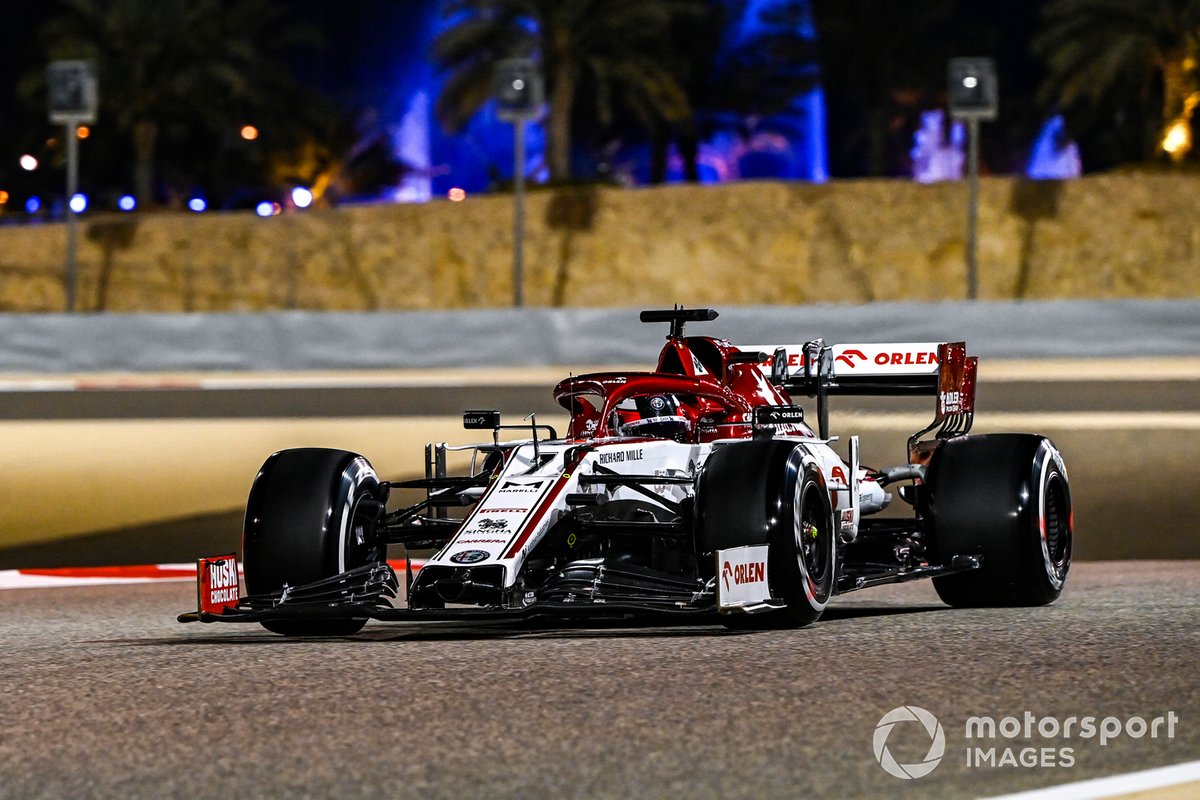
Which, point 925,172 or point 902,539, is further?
point 925,172

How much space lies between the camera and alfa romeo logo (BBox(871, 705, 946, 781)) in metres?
5.02

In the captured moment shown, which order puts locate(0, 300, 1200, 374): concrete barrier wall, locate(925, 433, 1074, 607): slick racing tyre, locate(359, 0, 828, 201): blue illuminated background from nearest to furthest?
1. locate(925, 433, 1074, 607): slick racing tyre
2. locate(0, 300, 1200, 374): concrete barrier wall
3. locate(359, 0, 828, 201): blue illuminated background

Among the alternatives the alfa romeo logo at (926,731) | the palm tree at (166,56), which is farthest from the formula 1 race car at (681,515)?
the palm tree at (166,56)


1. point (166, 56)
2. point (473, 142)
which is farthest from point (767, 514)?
point (473, 142)

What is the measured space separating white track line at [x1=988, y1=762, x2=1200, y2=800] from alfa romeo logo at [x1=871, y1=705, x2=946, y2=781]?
35 cm

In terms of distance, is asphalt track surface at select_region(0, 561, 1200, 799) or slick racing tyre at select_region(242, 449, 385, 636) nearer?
asphalt track surface at select_region(0, 561, 1200, 799)

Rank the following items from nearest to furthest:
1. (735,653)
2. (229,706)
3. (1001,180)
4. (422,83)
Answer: (229,706), (735,653), (1001,180), (422,83)

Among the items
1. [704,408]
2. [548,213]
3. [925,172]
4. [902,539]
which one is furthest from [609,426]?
[925,172]

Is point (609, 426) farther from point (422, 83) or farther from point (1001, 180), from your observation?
point (422, 83)

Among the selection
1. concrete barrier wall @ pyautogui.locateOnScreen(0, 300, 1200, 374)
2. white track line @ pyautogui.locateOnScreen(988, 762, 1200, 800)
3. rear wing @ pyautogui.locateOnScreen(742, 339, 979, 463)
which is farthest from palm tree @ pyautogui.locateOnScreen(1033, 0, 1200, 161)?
white track line @ pyautogui.locateOnScreen(988, 762, 1200, 800)

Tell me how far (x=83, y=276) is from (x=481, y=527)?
47.0 m

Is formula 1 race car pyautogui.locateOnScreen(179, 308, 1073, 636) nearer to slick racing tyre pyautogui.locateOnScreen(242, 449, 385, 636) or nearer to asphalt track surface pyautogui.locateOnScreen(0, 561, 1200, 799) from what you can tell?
slick racing tyre pyautogui.locateOnScreen(242, 449, 385, 636)

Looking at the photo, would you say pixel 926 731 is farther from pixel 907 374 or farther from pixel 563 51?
pixel 563 51

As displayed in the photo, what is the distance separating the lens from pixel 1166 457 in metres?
13.3
